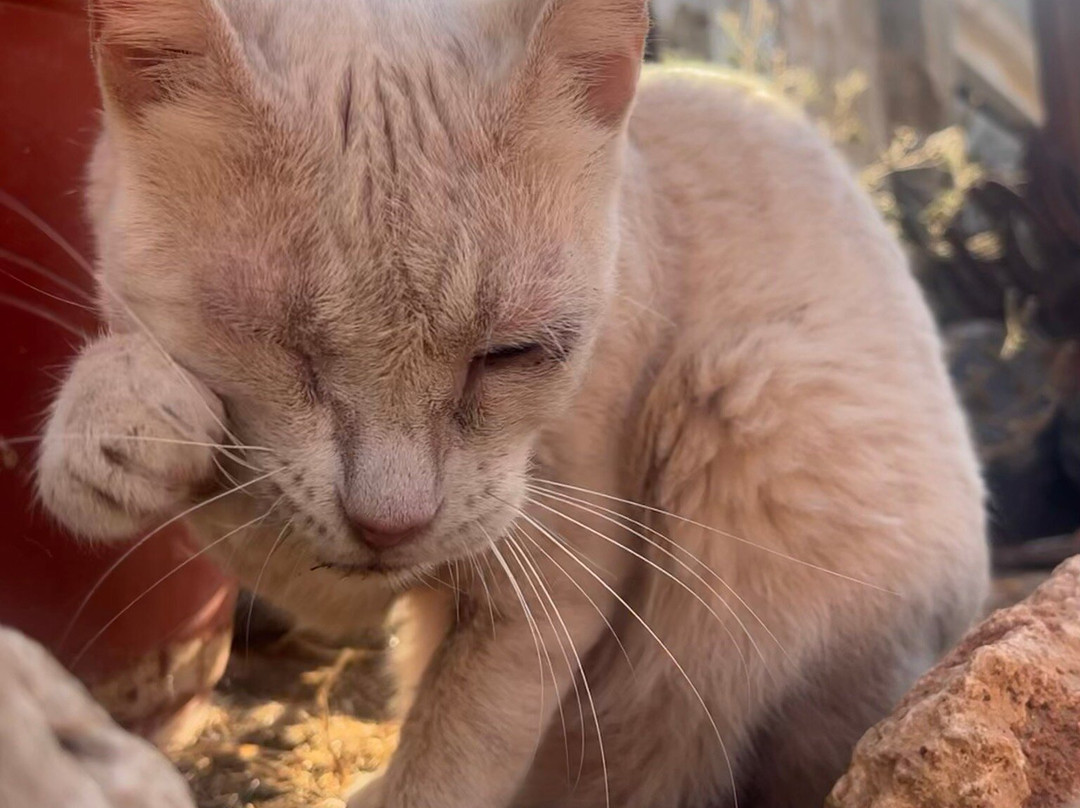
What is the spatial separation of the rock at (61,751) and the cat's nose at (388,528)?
A: 0.25 meters

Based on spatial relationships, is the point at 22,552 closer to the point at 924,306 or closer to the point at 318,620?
the point at 318,620

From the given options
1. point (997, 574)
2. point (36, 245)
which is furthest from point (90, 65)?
point (997, 574)

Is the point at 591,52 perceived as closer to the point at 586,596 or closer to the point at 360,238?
the point at 360,238

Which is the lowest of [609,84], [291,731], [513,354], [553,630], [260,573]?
[291,731]

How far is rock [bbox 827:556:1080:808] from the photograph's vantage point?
101 cm

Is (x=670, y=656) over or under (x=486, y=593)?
under

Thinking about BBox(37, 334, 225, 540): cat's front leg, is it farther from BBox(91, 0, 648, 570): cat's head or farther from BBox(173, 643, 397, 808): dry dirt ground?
BBox(173, 643, 397, 808): dry dirt ground

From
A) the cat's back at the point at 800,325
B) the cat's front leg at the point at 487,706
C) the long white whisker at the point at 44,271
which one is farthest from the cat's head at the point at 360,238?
the cat's back at the point at 800,325

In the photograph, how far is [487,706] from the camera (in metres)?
1.27

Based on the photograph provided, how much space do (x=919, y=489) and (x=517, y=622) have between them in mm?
582

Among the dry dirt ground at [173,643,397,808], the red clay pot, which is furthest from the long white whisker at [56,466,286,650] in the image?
the dry dirt ground at [173,643,397,808]

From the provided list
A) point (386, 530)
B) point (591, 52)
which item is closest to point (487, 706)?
point (386, 530)

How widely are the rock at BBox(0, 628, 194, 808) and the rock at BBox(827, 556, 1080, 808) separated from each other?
656mm

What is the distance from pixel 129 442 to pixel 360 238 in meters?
0.29
